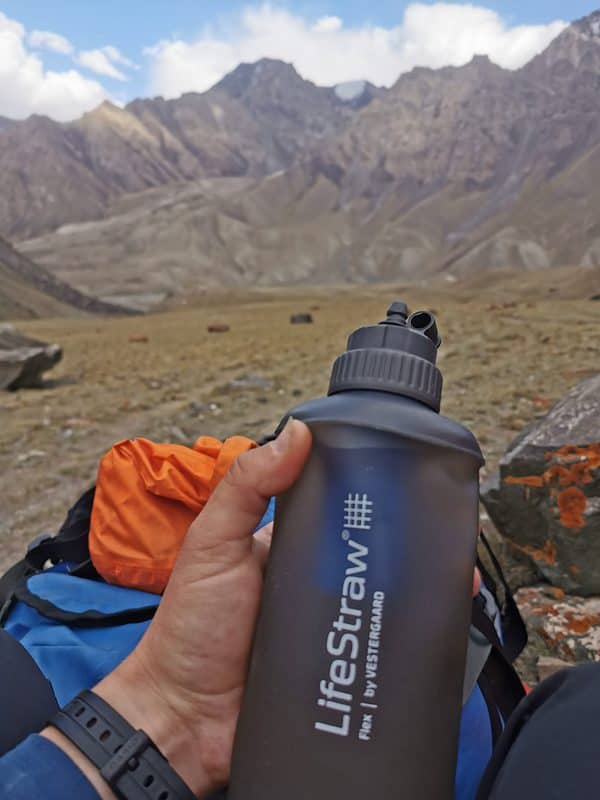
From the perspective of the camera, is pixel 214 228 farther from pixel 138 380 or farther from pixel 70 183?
pixel 138 380

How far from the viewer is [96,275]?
10831 centimetres

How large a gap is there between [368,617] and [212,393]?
8381 mm

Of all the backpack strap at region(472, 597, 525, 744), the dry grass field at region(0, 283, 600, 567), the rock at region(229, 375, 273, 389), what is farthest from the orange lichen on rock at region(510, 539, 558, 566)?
the rock at region(229, 375, 273, 389)

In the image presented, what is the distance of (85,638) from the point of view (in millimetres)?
2076

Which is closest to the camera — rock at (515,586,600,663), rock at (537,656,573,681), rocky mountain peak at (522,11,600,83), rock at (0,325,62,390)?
rock at (537,656,573,681)

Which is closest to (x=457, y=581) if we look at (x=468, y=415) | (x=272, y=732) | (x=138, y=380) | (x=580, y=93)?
(x=272, y=732)

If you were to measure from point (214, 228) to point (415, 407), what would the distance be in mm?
141199

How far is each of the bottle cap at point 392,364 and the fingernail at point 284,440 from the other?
0.13 m

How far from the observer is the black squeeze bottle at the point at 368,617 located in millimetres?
1197

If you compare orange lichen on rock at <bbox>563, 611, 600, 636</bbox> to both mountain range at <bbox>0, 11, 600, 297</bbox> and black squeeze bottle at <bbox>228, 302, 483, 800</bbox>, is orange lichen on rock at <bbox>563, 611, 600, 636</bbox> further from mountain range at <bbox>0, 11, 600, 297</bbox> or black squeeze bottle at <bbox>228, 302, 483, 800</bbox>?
mountain range at <bbox>0, 11, 600, 297</bbox>

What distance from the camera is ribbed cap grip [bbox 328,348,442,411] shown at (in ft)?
4.38

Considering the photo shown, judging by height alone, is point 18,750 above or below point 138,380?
below

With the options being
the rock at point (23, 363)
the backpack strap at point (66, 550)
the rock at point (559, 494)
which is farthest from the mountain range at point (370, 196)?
the backpack strap at point (66, 550)

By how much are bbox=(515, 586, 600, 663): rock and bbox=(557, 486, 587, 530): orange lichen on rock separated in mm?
355
